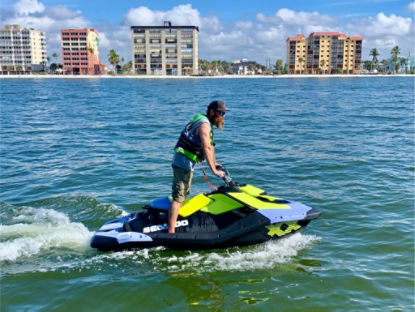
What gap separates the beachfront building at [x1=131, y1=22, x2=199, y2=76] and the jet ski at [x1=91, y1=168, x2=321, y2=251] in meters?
172

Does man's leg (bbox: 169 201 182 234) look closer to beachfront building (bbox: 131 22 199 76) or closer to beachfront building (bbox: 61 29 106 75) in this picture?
beachfront building (bbox: 131 22 199 76)

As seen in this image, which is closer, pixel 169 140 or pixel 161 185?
pixel 161 185

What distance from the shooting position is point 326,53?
187 meters

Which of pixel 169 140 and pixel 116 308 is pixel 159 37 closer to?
pixel 169 140

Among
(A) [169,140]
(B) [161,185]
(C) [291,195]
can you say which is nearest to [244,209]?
(C) [291,195]

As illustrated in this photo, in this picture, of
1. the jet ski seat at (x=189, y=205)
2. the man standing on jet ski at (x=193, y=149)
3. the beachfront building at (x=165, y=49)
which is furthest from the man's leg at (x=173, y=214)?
the beachfront building at (x=165, y=49)

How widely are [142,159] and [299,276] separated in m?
8.73

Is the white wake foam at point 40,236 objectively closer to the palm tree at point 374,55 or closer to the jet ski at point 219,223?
the jet ski at point 219,223

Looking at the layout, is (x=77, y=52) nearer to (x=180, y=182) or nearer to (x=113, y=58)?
(x=113, y=58)

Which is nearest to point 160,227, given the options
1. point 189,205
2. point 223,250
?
point 189,205

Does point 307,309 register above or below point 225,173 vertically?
below

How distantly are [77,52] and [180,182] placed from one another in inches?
7290

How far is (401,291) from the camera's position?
5441mm

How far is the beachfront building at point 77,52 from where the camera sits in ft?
571
